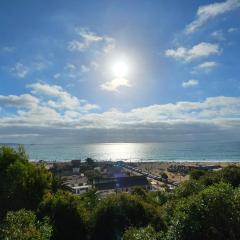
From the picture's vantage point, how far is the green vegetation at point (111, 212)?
43.1 ft

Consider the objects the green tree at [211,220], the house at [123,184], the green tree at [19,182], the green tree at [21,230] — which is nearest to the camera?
the green tree at [21,230]

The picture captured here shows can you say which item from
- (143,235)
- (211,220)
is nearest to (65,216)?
(143,235)

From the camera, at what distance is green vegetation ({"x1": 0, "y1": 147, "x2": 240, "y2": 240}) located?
13.1 meters

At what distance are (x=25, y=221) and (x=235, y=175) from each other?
25.6 meters

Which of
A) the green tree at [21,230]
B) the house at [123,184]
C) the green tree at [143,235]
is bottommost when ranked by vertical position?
the house at [123,184]

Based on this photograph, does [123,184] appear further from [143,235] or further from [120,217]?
[143,235]

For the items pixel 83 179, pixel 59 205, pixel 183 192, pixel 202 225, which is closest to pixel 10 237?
pixel 202 225

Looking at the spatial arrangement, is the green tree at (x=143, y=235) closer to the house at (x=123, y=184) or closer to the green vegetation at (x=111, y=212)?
the green vegetation at (x=111, y=212)

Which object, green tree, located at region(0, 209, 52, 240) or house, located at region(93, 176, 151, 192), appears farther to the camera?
house, located at region(93, 176, 151, 192)

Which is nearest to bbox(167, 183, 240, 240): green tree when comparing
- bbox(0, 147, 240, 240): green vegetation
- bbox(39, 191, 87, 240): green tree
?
bbox(0, 147, 240, 240): green vegetation

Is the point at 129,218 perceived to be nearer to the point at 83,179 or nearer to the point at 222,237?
the point at 222,237

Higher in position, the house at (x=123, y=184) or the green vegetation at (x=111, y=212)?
the green vegetation at (x=111, y=212)

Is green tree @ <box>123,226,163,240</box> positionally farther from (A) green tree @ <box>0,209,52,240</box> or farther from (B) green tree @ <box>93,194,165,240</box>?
(B) green tree @ <box>93,194,165,240</box>

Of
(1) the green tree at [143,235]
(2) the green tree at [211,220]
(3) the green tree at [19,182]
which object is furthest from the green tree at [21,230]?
(3) the green tree at [19,182]
